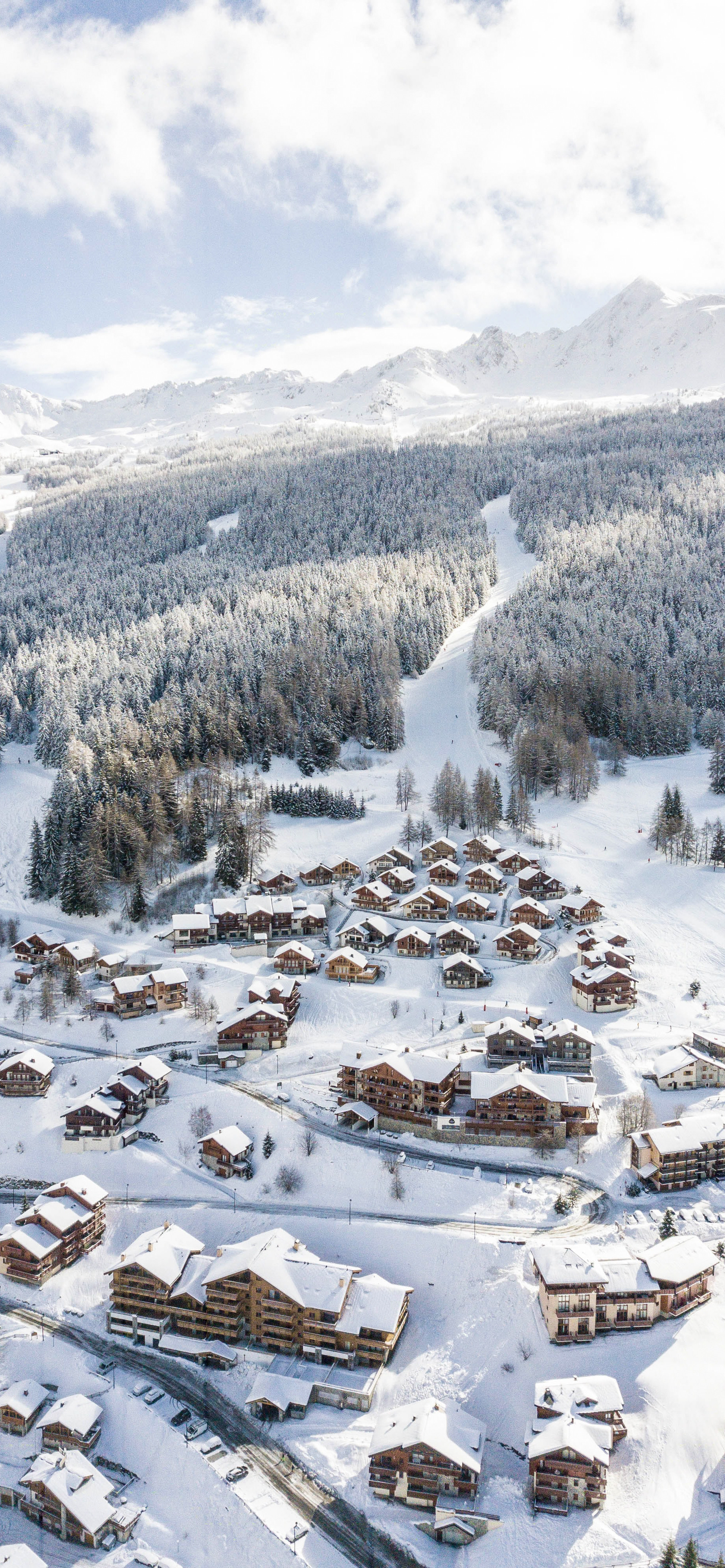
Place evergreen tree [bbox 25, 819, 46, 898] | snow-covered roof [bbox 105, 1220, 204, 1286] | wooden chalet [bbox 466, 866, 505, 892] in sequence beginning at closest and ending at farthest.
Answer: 1. snow-covered roof [bbox 105, 1220, 204, 1286]
2. wooden chalet [bbox 466, 866, 505, 892]
3. evergreen tree [bbox 25, 819, 46, 898]

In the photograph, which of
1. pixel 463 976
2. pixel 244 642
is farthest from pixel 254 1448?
pixel 244 642

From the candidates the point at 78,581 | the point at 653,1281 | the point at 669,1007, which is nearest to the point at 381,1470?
the point at 653,1281

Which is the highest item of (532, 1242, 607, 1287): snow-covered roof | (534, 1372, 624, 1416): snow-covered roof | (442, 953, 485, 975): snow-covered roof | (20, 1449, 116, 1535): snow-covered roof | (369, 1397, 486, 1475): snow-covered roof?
(442, 953, 485, 975): snow-covered roof

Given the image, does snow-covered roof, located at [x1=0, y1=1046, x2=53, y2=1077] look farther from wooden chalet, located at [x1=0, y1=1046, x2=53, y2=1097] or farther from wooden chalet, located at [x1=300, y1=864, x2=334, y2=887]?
wooden chalet, located at [x1=300, y1=864, x2=334, y2=887]

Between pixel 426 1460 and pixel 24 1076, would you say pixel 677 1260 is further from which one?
pixel 24 1076

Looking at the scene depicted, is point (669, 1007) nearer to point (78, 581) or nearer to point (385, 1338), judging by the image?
point (385, 1338)

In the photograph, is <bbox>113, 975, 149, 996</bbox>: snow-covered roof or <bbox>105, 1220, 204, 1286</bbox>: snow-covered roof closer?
<bbox>105, 1220, 204, 1286</bbox>: snow-covered roof

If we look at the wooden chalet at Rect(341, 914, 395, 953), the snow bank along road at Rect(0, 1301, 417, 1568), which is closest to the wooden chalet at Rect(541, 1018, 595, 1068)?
the wooden chalet at Rect(341, 914, 395, 953)
